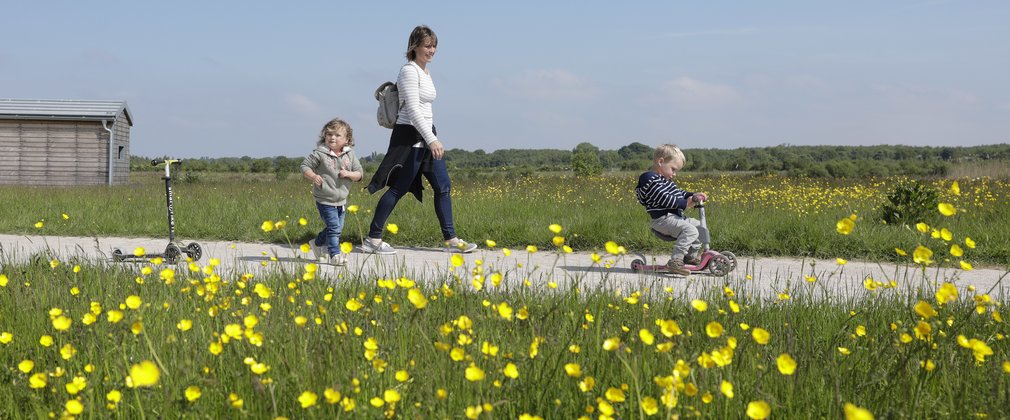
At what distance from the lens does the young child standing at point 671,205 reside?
6.49 m

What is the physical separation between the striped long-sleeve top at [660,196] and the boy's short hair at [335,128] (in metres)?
2.90

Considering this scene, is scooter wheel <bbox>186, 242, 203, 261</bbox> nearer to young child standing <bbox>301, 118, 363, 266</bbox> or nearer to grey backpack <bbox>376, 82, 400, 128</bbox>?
young child standing <bbox>301, 118, 363, 266</bbox>

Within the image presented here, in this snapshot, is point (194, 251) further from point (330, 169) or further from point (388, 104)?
point (388, 104)

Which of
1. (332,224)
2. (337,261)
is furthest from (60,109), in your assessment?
(337,261)

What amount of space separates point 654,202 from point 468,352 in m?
4.10

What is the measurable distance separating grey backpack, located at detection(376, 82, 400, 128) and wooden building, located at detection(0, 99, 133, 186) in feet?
76.4

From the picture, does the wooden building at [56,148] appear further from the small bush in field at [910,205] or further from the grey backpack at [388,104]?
the small bush in field at [910,205]

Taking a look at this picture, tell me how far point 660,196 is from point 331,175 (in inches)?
121

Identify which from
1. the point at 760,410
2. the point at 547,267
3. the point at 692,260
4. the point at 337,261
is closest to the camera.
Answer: the point at 760,410

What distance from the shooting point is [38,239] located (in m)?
9.76

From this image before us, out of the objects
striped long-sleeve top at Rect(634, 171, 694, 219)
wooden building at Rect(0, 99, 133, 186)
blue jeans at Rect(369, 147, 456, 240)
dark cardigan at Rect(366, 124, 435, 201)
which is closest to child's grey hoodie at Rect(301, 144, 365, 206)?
dark cardigan at Rect(366, 124, 435, 201)

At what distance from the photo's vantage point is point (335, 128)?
A: 297 inches

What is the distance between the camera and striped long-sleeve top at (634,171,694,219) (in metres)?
6.47

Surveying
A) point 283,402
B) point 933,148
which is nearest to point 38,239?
point 283,402
